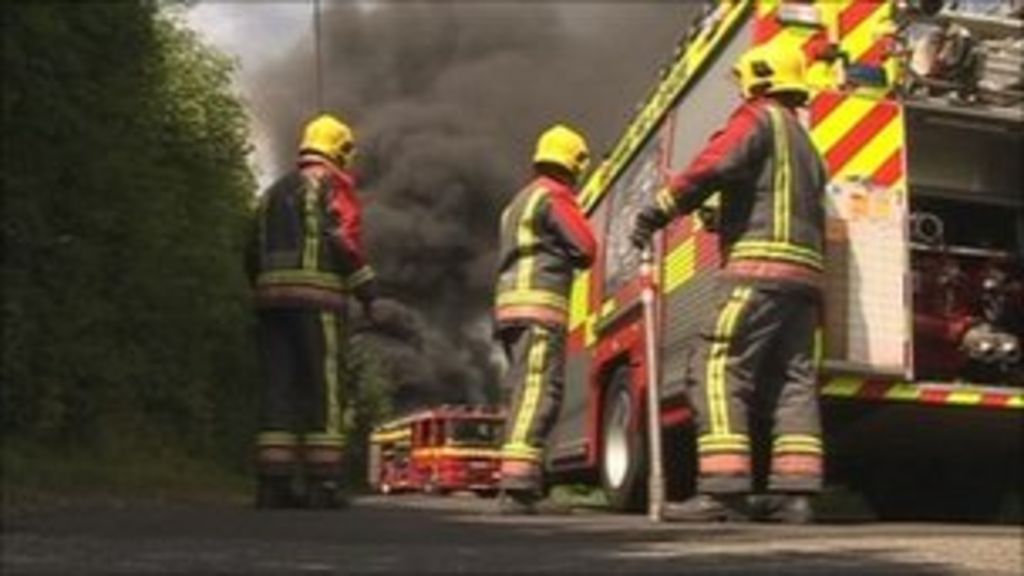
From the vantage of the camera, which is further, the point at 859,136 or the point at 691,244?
the point at 691,244

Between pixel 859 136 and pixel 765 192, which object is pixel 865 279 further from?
pixel 765 192

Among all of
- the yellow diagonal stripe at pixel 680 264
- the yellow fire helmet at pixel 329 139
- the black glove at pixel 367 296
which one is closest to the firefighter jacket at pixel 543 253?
the yellow diagonal stripe at pixel 680 264

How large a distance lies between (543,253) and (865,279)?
130 cm

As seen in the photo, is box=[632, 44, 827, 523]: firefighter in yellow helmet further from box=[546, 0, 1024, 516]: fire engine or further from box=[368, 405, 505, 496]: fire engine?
box=[368, 405, 505, 496]: fire engine

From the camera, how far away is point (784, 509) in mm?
6453

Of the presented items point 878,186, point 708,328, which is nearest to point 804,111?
point 878,186

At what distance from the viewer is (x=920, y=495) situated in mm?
9086

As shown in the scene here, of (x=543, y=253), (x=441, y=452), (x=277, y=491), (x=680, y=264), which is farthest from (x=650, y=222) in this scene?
(x=441, y=452)

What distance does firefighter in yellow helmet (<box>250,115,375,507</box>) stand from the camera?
7.81 metres

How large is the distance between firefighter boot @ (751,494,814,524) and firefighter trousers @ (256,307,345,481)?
207 centimetres

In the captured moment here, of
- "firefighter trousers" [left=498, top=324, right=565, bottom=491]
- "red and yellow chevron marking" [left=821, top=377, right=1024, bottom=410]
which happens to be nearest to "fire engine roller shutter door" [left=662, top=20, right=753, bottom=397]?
"firefighter trousers" [left=498, top=324, right=565, bottom=491]

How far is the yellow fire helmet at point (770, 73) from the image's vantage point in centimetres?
666

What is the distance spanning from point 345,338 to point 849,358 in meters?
2.38

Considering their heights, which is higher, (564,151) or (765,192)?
(564,151)
